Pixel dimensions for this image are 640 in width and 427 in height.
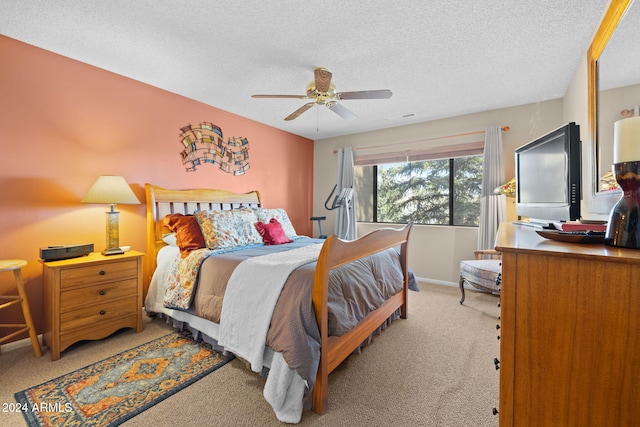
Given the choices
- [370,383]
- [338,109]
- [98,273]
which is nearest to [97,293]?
[98,273]

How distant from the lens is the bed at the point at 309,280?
63.0 inches

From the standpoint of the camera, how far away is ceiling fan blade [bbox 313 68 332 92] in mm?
2361

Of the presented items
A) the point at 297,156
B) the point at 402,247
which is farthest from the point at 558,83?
the point at 297,156

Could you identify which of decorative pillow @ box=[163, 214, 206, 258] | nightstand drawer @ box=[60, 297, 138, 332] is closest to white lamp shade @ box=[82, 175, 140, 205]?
decorative pillow @ box=[163, 214, 206, 258]

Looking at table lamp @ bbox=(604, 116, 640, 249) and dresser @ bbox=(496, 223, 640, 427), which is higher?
table lamp @ bbox=(604, 116, 640, 249)

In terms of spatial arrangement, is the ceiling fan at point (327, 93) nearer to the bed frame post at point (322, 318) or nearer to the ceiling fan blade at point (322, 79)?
the ceiling fan blade at point (322, 79)

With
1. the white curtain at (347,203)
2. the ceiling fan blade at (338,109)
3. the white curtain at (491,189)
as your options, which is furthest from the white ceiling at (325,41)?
the white curtain at (347,203)

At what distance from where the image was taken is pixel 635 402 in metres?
0.70

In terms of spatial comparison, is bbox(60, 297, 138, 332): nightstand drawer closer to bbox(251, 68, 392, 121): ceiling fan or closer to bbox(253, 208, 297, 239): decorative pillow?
bbox(253, 208, 297, 239): decorative pillow

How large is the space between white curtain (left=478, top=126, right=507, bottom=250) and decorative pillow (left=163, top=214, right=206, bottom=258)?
11.5ft

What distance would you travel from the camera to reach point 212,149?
12.0 ft

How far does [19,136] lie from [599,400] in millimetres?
3715

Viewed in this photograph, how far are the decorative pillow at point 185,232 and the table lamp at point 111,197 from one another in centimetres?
43

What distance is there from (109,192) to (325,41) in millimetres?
2254
